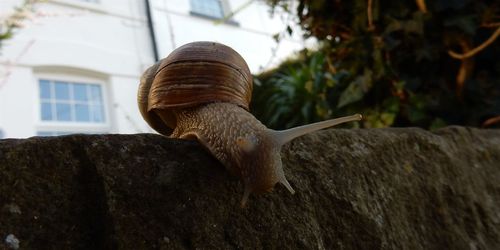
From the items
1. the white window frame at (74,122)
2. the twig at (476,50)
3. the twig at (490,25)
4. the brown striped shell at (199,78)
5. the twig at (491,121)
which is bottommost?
the twig at (491,121)

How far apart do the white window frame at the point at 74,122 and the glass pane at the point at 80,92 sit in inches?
1.9

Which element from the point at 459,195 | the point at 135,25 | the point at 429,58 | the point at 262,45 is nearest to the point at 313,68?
the point at 429,58

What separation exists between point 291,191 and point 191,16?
15.9 feet

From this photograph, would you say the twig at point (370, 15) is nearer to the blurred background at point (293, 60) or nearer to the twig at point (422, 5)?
the blurred background at point (293, 60)

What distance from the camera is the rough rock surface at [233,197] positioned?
1.80 feet

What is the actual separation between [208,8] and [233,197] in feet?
17.8

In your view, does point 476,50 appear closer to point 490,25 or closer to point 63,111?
point 490,25

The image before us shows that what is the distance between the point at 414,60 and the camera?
1.82 meters

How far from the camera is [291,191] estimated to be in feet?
2.21

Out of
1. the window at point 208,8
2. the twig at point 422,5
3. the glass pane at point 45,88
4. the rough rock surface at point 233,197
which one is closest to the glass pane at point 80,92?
the glass pane at point 45,88

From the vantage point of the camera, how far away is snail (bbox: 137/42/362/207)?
0.68 m

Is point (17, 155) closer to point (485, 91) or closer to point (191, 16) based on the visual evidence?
point (485, 91)

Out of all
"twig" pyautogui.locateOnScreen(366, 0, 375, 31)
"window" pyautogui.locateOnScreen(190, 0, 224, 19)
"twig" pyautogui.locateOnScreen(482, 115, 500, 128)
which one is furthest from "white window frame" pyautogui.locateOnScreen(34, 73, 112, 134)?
"twig" pyautogui.locateOnScreen(482, 115, 500, 128)

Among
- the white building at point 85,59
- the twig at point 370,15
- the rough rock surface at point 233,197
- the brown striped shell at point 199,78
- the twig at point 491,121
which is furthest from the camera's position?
the white building at point 85,59
